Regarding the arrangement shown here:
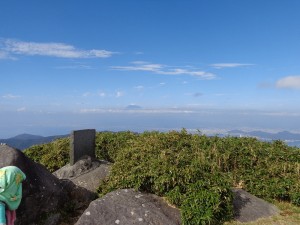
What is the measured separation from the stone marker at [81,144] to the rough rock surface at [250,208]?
6.60 meters

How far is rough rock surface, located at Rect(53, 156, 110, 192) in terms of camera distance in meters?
12.9

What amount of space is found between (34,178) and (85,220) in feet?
7.96

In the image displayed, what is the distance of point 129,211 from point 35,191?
2.96 metres

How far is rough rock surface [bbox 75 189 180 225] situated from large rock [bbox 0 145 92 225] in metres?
1.86

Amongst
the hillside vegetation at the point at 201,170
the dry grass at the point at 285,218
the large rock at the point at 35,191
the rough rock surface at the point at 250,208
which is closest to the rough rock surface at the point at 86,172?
the hillside vegetation at the point at 201,170

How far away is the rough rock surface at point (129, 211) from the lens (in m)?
8.92

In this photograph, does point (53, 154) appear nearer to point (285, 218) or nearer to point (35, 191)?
point (35, 191)

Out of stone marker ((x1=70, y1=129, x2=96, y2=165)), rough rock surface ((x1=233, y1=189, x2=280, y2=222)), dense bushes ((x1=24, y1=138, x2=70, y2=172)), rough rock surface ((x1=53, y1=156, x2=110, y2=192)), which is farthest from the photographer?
dense bushes ((x1=24, y1=138, x2=70, y2=172))

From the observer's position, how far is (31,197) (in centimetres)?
998

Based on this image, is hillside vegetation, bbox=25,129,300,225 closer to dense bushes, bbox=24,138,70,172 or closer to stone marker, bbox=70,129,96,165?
dense bushes, bbox=24,138,70,172

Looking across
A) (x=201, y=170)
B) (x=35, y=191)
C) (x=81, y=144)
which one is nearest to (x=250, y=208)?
(x=201, y=170)

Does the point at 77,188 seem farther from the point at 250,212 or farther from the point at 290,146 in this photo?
the point at 290,146

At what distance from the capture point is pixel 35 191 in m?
10.1

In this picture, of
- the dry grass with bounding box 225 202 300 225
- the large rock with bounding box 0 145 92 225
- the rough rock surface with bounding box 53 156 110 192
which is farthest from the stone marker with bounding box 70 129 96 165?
the dry grass with bounding box 225 202 300 225
